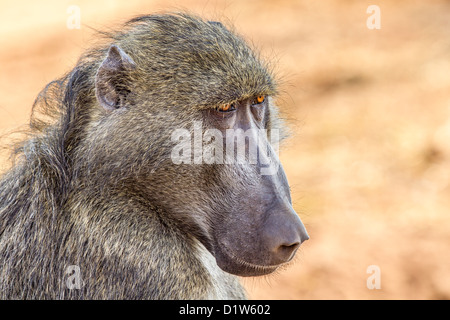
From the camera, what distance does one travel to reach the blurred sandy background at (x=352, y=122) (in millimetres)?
6340

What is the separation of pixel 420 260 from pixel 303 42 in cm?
712

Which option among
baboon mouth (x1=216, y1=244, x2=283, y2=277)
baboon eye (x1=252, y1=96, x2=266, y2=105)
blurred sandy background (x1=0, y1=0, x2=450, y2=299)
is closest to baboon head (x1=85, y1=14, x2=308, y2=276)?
baboon mouth (x1=216, y1=244, x2=283, y2=277)

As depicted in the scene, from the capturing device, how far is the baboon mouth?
8.29 feet

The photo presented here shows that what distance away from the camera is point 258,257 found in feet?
8.13

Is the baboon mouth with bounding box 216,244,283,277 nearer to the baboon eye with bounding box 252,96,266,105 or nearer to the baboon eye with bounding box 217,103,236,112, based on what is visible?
the baboon eye with bounding box 217,103,236,112

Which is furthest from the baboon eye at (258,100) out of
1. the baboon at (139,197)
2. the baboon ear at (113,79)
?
the baboon ear at (113,79)

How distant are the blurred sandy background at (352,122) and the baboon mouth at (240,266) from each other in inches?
27.2

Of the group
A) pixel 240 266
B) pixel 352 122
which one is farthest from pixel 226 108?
pixel 352 122

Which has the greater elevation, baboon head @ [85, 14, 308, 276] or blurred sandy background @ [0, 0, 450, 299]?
baboon head @ [85, 14, 308, 276]

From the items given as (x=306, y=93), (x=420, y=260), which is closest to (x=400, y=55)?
(x=306, y=93)

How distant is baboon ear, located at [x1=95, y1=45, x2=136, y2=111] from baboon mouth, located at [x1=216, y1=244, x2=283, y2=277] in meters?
0.77

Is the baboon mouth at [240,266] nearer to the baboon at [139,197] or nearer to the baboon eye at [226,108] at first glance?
the baboon at [139,197]

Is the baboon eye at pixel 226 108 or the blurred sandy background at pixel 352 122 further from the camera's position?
the blurred sandy background at pixel 352 122
